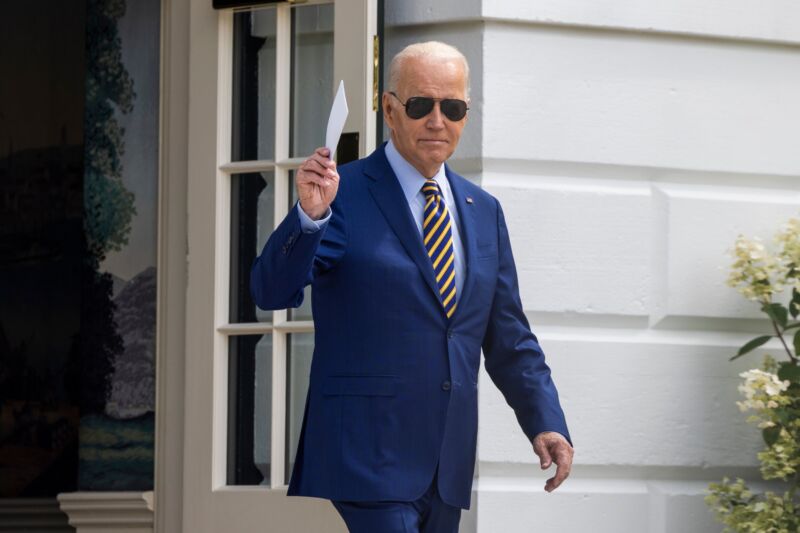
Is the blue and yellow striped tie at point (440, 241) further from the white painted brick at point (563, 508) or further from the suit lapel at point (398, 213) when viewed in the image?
the white painted brick at point (563, 508)

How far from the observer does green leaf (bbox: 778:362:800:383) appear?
5.49m

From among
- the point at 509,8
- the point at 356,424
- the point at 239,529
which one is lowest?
the point at 239,529

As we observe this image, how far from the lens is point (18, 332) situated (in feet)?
33.3

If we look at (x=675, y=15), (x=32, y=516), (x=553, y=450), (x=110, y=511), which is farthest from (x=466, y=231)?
(x=32, y=516)

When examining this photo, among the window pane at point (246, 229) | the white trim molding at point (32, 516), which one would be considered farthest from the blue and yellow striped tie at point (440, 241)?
the white trim molding at point (32, 516)

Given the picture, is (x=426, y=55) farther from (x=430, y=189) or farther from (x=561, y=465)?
(x=561, y=465)

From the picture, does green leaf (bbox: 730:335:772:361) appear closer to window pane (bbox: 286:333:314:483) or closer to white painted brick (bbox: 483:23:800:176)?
white painted brick (bbox: 483:23:800:176)

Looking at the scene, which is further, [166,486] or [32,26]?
[32,26]

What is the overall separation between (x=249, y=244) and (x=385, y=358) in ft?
6.10

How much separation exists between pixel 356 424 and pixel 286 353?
1649 millimetres

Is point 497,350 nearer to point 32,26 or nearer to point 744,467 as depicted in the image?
point 744,467

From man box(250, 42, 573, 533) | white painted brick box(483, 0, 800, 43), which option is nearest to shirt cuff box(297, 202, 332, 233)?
man box(250, 42, 573, 533)

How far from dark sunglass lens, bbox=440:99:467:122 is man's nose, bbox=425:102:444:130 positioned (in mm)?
12

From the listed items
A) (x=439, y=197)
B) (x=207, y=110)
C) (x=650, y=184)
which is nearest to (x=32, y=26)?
(x=207, y=110)
